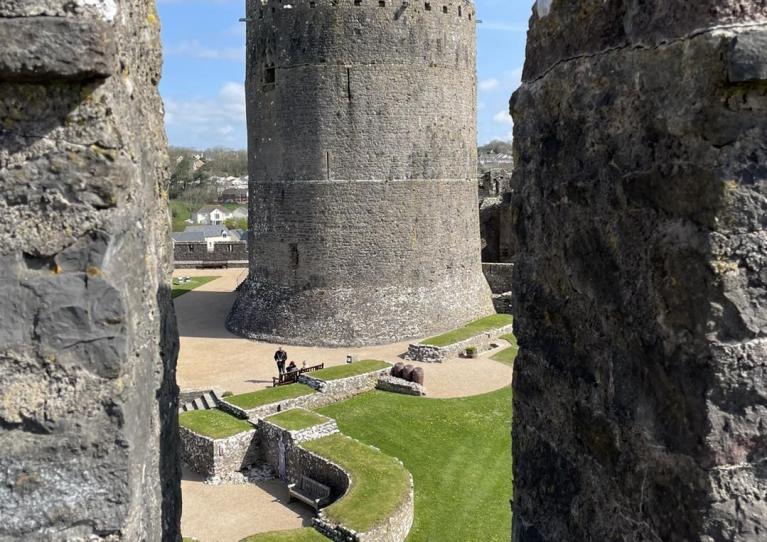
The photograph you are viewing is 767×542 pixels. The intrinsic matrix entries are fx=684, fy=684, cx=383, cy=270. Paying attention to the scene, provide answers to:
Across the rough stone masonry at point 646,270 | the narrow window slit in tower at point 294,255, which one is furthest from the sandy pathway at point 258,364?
the rough stone masonry at point 646,270

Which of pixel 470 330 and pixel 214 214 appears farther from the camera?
pixel 214 214

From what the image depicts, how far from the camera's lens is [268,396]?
42.4ft

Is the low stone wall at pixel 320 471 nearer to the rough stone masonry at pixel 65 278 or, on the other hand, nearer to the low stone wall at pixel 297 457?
the low stone wall at pixel 297 457

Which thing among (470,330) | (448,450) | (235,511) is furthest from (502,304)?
(235,511)

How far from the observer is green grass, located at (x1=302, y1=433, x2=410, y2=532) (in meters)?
8.31

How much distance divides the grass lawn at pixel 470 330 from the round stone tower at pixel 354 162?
61cm

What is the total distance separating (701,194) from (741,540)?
97 centimetres

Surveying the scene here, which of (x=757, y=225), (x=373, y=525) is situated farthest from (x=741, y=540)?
(x=373, y=525)

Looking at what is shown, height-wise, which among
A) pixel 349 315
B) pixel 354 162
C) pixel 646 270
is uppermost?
pixel 354 162

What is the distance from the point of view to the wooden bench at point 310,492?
955 cm

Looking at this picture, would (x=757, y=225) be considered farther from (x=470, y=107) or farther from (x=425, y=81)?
(x=470, y=107)

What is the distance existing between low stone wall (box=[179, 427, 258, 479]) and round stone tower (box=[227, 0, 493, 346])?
19.7 feet

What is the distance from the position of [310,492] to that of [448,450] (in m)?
2.46

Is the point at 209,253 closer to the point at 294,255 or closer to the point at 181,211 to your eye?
the point at 294,255
